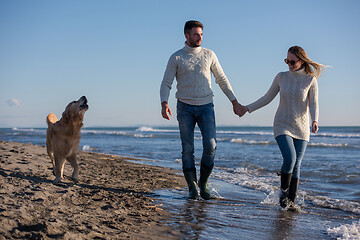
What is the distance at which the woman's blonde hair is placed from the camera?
4.01 m

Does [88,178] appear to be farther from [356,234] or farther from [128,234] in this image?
[356,234]

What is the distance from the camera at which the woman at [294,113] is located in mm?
4020

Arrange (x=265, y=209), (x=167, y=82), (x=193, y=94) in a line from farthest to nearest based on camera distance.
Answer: (x=167, y=82)
(x=193, y=94)
(x=265, y=209)

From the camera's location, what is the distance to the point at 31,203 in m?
3.14

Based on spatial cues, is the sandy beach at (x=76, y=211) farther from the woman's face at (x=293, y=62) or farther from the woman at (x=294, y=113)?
the woman's face at (x=293, y=62)

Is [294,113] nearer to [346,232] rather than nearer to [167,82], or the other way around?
[346,232]

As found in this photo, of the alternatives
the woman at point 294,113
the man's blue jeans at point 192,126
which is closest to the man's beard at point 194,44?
the man's blue jeans at point 192,126

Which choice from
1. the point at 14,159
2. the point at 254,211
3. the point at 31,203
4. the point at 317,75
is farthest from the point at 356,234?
the point at 14,159

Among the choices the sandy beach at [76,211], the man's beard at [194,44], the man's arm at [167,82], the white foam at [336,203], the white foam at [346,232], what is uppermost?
the man's beard at [194,44]

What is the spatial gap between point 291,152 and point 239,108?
2.94 ft

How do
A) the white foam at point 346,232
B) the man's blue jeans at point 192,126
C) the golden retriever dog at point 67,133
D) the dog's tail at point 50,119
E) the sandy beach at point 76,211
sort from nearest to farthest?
the sandy beach at point 76,211, the white foam at point 346,232, the man's blue jeans at point 192,126, the golden retriever dog at point 67,133, the dog's tail at point 50,119

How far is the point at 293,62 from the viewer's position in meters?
4.07

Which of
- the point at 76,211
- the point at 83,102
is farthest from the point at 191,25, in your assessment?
the point at 76,211

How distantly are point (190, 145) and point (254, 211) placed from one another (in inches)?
42.4
